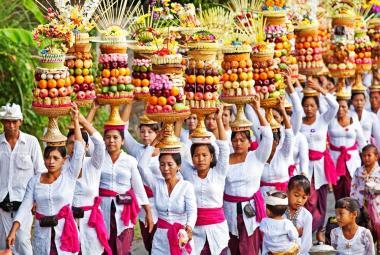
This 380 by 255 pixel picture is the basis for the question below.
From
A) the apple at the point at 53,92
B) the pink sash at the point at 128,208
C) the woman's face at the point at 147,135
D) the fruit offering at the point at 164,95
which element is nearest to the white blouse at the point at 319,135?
the woman's face at the point at 147,135

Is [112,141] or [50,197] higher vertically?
[112,141]

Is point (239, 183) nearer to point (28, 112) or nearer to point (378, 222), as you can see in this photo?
point (378, 222)

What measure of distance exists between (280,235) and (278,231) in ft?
0.13

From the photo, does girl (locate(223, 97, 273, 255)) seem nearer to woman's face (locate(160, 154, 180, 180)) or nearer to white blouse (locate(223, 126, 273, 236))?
white blouse (locate(223, 126, 273, 236))

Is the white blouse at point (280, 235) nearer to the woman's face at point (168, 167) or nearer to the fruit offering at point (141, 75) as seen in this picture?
the woman's face at point (168, 167)

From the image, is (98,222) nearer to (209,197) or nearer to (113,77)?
(209,197)

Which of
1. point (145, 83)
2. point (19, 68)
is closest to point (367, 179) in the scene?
point (145, 83)

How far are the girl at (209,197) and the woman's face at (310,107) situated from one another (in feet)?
10.8

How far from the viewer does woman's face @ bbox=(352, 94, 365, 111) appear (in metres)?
15.9

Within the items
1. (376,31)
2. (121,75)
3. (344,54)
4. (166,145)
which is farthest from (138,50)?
(376,31)

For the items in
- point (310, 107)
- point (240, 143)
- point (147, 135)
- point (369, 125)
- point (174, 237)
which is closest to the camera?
point (174, 237)

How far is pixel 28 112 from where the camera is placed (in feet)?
52.9

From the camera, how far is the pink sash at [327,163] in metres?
14.6

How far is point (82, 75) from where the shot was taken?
11953mm
